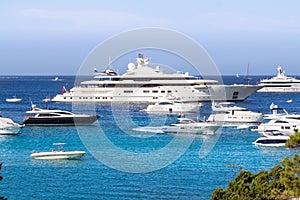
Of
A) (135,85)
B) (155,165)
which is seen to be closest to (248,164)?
(155,165)

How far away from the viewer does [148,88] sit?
87.0m

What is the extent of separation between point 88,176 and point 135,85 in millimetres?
60028

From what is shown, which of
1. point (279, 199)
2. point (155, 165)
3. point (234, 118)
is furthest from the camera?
point (234, 118)

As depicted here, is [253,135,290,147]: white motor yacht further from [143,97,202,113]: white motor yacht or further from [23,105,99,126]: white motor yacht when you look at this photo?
[143,97,202,113]: white motor yacht

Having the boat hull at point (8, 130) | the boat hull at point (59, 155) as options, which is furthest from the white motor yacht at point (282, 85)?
the boat hull at point (59, 155)

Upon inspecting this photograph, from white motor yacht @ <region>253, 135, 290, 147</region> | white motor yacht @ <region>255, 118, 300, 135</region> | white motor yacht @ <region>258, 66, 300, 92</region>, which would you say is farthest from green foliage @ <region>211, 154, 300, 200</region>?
white motor yacht @ <region>258, 66, 300, 92</region>

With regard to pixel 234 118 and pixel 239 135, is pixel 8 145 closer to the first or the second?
pixel 239 135

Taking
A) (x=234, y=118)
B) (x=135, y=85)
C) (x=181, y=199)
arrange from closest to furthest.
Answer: (x=181, y=199), (x=234, y=118), (x=135, y=85)

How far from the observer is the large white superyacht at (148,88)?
85125 mm

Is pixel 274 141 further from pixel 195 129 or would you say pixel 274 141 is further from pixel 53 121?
pixel 53 121

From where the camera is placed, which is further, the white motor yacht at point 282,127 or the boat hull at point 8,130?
the boat hull at point 8,130

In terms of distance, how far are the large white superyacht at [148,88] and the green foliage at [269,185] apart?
65320 mm

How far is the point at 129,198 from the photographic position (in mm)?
24531

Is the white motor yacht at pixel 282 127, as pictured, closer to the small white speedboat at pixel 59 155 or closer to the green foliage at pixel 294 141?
the small white speedboat at pixel 59 155
